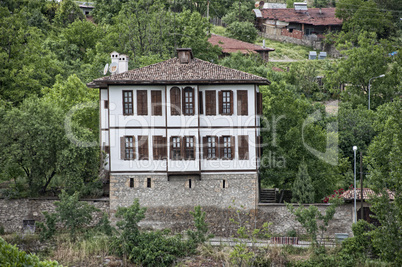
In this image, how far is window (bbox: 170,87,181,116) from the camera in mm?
35844

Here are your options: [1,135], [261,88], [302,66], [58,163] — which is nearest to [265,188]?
[261,88]

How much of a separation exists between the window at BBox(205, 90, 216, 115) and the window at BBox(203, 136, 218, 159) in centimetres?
140

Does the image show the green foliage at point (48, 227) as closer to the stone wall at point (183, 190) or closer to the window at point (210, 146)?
the stone wall at point (183, 190)

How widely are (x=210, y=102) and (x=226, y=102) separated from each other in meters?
0.86

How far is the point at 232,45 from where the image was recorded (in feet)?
215

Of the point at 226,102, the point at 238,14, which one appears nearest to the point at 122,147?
the point at 226,102

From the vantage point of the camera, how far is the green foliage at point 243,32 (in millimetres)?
73188

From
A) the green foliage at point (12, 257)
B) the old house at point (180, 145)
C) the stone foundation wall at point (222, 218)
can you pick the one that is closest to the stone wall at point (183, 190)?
the old house at point (180, 145)

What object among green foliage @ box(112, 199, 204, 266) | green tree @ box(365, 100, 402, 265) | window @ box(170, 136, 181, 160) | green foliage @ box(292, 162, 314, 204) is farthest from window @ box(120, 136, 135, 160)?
green tree @ box(365, 100, 402, 265)

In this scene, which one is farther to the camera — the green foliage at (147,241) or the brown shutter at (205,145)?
the brown shutter at (205,145)

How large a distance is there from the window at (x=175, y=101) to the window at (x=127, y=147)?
2.67m

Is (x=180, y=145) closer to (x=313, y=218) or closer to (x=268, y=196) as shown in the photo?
(x=268, y=196)

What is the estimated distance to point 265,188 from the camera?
144 feet

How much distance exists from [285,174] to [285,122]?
345 centimetres
